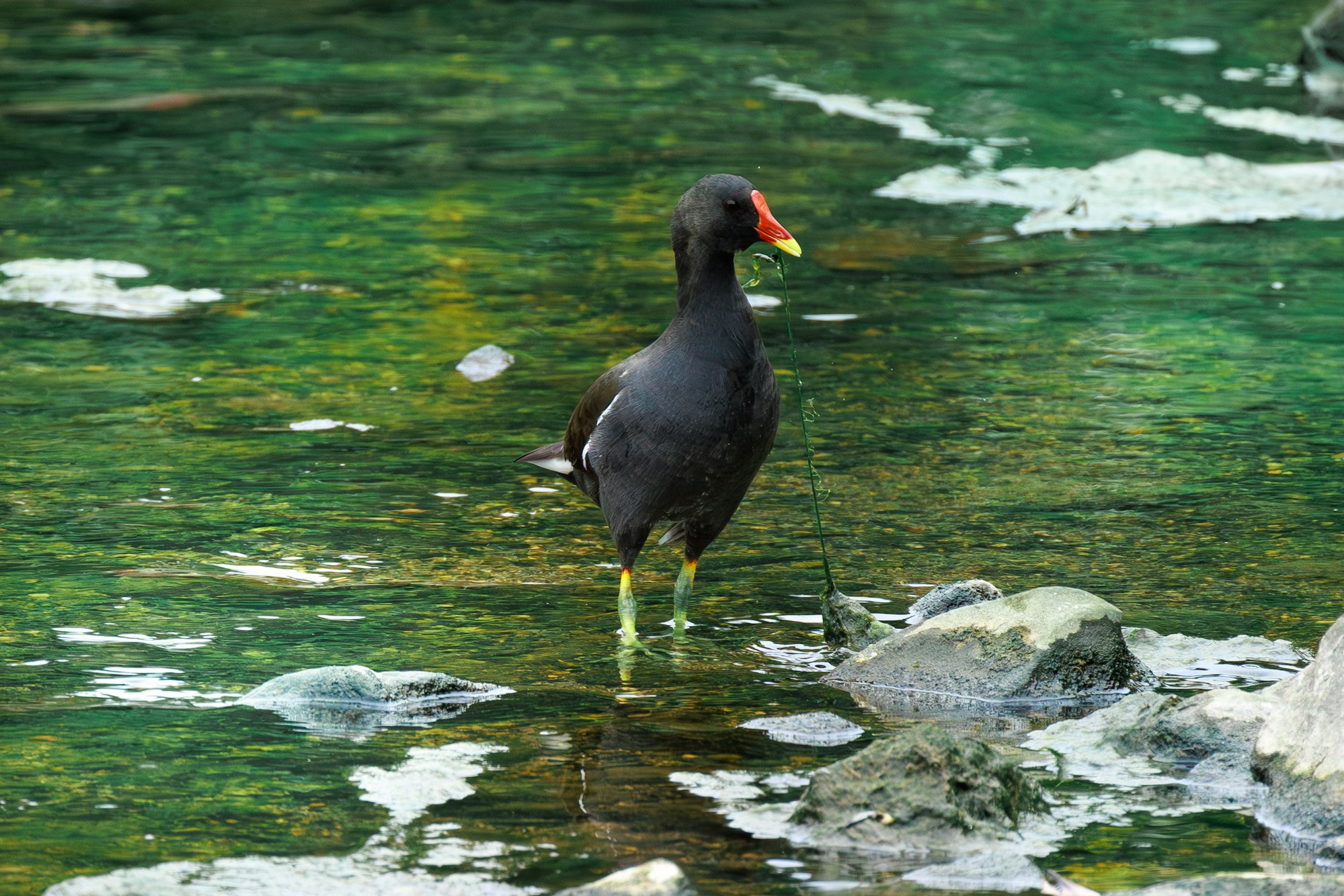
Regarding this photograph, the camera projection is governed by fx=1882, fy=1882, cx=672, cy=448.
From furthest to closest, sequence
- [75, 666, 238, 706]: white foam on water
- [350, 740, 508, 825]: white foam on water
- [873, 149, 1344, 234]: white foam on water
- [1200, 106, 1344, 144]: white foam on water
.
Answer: [1200, 106, 1344, 144]: white foam on water < [873, 149, 1344, 234]: white foam on water < [75, 666, 238, 706]: white foam on water < [350, 740, 508, 825]: white foam on water

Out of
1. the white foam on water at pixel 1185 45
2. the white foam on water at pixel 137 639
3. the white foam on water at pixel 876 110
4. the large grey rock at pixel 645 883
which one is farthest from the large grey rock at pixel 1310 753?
the white foam on water at pixel 1185 45

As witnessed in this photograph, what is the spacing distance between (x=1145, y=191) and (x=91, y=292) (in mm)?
8019

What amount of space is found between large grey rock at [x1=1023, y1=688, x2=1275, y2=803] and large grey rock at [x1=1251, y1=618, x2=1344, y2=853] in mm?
176

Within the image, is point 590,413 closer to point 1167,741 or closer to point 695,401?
point 695,401

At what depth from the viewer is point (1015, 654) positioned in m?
6.24

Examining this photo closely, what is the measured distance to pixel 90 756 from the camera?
219 inches

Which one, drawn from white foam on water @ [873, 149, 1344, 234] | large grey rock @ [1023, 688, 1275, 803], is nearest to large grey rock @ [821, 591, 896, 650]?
A: large grey rock @ [1023, 688, 1275, 803]

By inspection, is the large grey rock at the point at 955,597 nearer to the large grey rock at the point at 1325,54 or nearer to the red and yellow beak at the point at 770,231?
the red and yellow beak at the point at 770,231

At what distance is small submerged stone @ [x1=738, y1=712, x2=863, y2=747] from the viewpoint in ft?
19.0

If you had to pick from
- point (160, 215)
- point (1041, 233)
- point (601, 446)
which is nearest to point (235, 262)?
point (160, 215)

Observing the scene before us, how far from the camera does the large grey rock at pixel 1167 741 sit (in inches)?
213

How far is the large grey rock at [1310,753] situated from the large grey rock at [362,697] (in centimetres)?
246

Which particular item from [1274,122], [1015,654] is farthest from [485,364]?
[1274,122]

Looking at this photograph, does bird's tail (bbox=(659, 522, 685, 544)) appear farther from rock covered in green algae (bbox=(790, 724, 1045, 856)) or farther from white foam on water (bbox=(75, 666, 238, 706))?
rock covered in green algae (bbox=(790, 724, 1045, 856))
